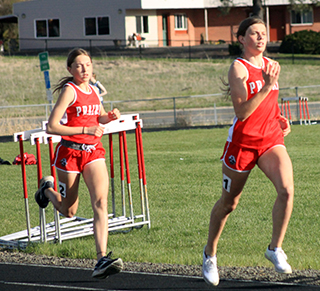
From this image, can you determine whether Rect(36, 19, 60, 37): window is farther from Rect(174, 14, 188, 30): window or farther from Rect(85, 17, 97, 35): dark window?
Rect(174, 14, 188, 30): window

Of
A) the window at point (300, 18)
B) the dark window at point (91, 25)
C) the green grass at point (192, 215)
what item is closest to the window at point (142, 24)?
the dark window at point (91, 25)

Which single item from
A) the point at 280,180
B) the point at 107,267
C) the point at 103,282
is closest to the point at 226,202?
the point at 280,180

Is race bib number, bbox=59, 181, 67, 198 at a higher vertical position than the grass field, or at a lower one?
lower

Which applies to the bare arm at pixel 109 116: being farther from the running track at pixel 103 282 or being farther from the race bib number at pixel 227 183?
the running track at pixel 103 282

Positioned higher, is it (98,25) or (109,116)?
(98,25)

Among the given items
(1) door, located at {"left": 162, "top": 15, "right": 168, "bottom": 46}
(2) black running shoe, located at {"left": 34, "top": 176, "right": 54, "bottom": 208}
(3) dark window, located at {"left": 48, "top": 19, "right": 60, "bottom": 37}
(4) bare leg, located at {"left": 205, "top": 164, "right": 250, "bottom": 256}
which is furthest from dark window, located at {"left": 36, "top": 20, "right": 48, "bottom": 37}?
(4) bare leg, located at {"left": 205, "top": 164, "right": 250, "bottom": 256}

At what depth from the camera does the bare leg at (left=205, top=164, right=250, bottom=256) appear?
4.80 meters

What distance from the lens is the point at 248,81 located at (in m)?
4.71

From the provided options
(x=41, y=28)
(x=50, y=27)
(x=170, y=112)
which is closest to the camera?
(x=170, y=112)

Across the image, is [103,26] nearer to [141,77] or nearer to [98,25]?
[98,25]

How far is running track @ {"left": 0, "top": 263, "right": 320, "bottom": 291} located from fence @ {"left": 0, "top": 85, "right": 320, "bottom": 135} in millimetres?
17640

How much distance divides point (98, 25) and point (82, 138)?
47081mm

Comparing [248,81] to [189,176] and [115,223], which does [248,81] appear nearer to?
[115,223]

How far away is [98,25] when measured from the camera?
2012 inches
